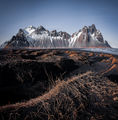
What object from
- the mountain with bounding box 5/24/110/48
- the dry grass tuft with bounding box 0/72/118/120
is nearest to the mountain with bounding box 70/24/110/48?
the mountain with bounding box 5/24/110/48

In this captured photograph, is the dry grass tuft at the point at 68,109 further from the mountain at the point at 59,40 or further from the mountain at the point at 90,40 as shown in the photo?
the mountain at the point at 90,40

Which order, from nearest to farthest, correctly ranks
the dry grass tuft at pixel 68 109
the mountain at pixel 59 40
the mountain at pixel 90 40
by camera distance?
the dry grass tuft at pixel 68 109, the mountain at pixel 59 40, the mountain at pixel 90 40

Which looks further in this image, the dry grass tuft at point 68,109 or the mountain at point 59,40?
the mountain at point 59,40

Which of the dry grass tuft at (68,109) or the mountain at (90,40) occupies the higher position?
the mountain at (90,40)

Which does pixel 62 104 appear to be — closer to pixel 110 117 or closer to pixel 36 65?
pixel 110 117

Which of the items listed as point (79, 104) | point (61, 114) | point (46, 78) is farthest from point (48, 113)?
point (46, 78)

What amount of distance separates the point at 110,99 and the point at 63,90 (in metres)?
1.57

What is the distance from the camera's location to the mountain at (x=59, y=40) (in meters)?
129

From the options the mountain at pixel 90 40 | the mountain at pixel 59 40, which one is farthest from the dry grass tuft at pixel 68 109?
the mountain at pixel 90 40

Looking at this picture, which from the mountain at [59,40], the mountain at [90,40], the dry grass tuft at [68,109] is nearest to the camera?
the dry grass tuft at [68,109]

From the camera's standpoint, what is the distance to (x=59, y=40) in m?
162

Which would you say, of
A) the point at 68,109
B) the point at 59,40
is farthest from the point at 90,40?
the point at 68,109

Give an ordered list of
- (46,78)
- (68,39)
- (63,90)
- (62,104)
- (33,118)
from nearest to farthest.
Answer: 1. (33,118)
2. (62,104)
3. (63,90)
4. (46,78)
5. (68,39)

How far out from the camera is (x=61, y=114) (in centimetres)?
167
